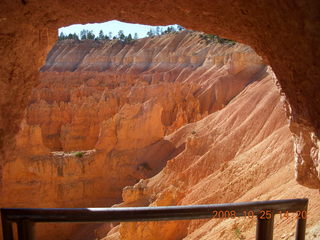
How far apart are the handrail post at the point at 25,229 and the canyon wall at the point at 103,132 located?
1485 millimetres

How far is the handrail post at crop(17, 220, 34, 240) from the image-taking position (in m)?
1.78

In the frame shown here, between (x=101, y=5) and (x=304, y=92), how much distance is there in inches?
71.7

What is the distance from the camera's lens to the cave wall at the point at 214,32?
208 cm

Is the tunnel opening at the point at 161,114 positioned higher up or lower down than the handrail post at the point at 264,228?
higher up

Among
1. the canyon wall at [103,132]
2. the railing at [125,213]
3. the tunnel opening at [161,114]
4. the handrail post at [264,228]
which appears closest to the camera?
the railing at [125,213]

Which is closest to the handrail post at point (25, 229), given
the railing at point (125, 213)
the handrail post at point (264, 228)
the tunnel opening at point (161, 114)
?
the railing at point (125, 213)

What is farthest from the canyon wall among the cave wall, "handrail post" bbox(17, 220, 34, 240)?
"handrail post" bbox(17, 220, 34, 240)

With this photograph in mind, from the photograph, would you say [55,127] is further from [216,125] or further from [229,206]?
[229,206]

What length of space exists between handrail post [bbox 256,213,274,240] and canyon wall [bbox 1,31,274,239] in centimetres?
244

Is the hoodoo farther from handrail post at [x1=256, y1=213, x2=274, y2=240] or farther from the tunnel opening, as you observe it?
handrail post at [x1=256, y1=213, x2=274, y2=240]

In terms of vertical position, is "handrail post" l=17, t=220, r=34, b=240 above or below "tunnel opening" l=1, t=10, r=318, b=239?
below

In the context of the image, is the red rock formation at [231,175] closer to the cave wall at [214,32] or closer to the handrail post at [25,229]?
the cave wall at [214,32]

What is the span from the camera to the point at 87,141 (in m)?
20.2

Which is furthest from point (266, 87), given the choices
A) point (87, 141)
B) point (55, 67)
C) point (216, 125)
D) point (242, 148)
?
point (55, 67)
